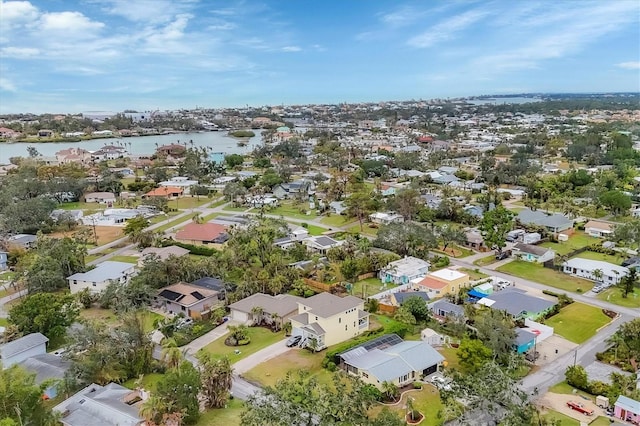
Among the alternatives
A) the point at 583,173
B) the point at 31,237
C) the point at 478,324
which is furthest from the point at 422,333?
A: the point at 583,173

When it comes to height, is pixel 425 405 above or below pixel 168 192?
below

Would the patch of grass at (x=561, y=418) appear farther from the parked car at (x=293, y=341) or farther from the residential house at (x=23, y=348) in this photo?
the residential house at (x=23, y=348)

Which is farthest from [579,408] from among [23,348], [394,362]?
[23,348]

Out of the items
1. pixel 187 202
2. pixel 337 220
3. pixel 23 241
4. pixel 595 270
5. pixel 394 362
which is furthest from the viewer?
pixel 187 202

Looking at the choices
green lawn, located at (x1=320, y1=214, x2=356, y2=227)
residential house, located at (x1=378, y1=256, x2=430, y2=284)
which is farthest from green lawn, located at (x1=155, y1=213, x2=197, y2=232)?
residential house, located at (x1=378, y1=256, x2=430, y2=284)

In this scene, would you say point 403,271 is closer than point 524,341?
No

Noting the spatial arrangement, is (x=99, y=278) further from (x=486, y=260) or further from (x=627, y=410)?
(x=627, y=410)

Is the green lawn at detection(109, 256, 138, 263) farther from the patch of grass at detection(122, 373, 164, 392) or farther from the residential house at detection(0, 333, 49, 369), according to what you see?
the patch of grass at detection(122, 373, 164, 392)

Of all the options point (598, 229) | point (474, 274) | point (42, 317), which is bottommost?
point (474, 274)
